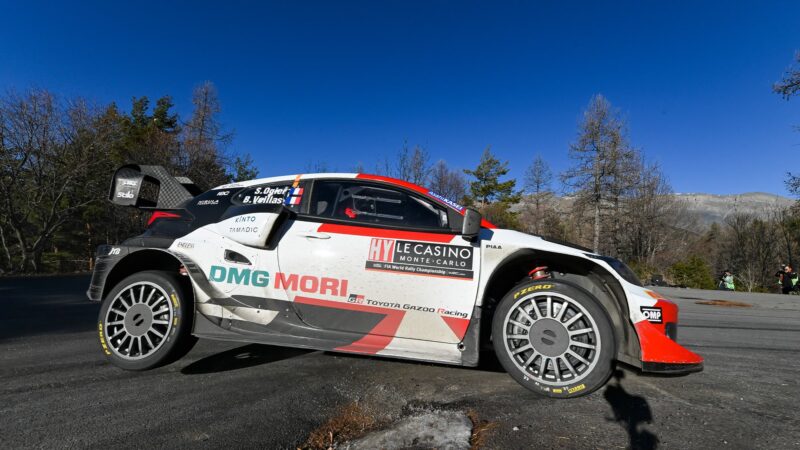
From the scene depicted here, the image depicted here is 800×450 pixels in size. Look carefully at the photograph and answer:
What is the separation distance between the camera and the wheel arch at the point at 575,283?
2.56 metres

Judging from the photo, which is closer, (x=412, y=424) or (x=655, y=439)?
(x=655, y=439)

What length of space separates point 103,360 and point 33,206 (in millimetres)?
17949

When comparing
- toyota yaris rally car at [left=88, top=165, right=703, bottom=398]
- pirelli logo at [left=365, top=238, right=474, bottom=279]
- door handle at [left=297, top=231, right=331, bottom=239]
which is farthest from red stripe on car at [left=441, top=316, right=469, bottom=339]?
door handle at [left=297, top=231, right=331, bottom=239]

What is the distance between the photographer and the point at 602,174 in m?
23.9

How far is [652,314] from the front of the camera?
2.51m

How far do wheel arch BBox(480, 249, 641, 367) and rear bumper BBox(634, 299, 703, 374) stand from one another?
5 cm

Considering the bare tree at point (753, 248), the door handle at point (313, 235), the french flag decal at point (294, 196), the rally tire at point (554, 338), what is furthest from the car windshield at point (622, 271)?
the bare tree at point (753, 248)

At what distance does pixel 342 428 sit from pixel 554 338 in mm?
1506

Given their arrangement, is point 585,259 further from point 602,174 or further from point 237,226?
point 602,174

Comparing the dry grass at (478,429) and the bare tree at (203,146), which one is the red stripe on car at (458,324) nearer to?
the dry grass at (478,429)

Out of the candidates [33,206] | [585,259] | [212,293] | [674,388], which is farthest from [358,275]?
[33,206]

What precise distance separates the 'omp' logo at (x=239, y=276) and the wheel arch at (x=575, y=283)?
1.72m

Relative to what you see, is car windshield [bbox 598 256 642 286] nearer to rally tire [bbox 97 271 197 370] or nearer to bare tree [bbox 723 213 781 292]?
rally tire [bbox 97 271 197 370]

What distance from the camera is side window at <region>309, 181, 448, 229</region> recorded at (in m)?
2.88
